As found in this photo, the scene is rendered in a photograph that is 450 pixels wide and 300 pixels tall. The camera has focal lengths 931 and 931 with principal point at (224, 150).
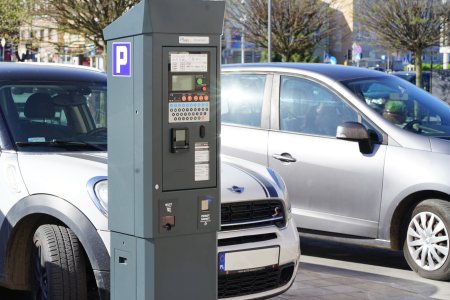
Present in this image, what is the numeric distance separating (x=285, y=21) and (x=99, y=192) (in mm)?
34719

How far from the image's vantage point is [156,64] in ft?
13.4

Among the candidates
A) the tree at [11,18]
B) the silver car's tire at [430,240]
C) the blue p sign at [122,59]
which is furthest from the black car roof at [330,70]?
the tree at [11,18]

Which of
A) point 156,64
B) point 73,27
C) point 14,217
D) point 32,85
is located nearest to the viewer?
point 156,64

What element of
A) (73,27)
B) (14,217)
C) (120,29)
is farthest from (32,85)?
(73,27)

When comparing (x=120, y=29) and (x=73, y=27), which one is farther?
(x=73, y=27)

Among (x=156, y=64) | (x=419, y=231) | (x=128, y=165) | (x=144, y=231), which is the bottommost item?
(x=419, y=231)

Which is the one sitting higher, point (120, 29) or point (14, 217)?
point (120, 29)

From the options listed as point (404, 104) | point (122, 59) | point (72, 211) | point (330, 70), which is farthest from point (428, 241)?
point (122, 59)

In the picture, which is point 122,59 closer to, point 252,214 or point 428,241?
point 252,214

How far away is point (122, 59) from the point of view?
166 inches

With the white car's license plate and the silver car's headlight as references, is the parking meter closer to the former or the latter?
the silver car's headlight

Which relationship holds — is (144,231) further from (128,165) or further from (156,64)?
(156,64)

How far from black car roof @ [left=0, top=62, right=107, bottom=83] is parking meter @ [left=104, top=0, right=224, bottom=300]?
2.13 metres

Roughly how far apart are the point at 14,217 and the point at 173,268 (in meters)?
1.63
